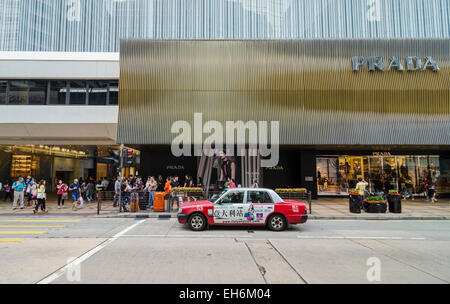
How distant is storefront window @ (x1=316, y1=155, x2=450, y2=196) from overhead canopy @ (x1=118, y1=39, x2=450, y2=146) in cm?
439

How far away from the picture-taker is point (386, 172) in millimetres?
20406

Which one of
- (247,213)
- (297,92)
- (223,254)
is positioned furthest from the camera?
(297,92)

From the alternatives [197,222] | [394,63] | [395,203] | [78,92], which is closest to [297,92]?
[394,63]

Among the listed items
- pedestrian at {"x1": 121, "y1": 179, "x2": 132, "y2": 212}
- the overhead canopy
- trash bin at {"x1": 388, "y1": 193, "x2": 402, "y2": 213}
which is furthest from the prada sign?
pedestrian at {"x1": 121, "y1": 179, "x2": 132, "y2": 212}

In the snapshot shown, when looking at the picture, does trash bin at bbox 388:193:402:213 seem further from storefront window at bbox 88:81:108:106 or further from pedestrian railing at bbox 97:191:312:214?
storefront window at bbox 88:81:108:106

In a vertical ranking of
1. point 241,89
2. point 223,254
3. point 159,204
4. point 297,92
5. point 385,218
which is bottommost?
point 385,218

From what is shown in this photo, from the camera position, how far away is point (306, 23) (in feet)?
160

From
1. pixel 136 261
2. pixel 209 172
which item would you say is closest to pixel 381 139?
pixel 209 172

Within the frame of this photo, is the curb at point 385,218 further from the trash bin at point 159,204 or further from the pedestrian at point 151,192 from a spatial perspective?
the pedestrian at point 151,192

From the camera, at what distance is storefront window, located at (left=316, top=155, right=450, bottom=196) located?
66.8 ft

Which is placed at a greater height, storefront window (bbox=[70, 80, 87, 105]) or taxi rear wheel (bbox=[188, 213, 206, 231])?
storefront window (bbox=[70, 80, 87, 105])

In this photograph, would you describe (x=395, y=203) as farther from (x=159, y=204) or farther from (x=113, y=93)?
(x=113, y=93)

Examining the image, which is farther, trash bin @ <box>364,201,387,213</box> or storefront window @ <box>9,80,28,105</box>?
storefront window @ <box>9,80,28,105</box>

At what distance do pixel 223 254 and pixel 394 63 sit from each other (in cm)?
1748
